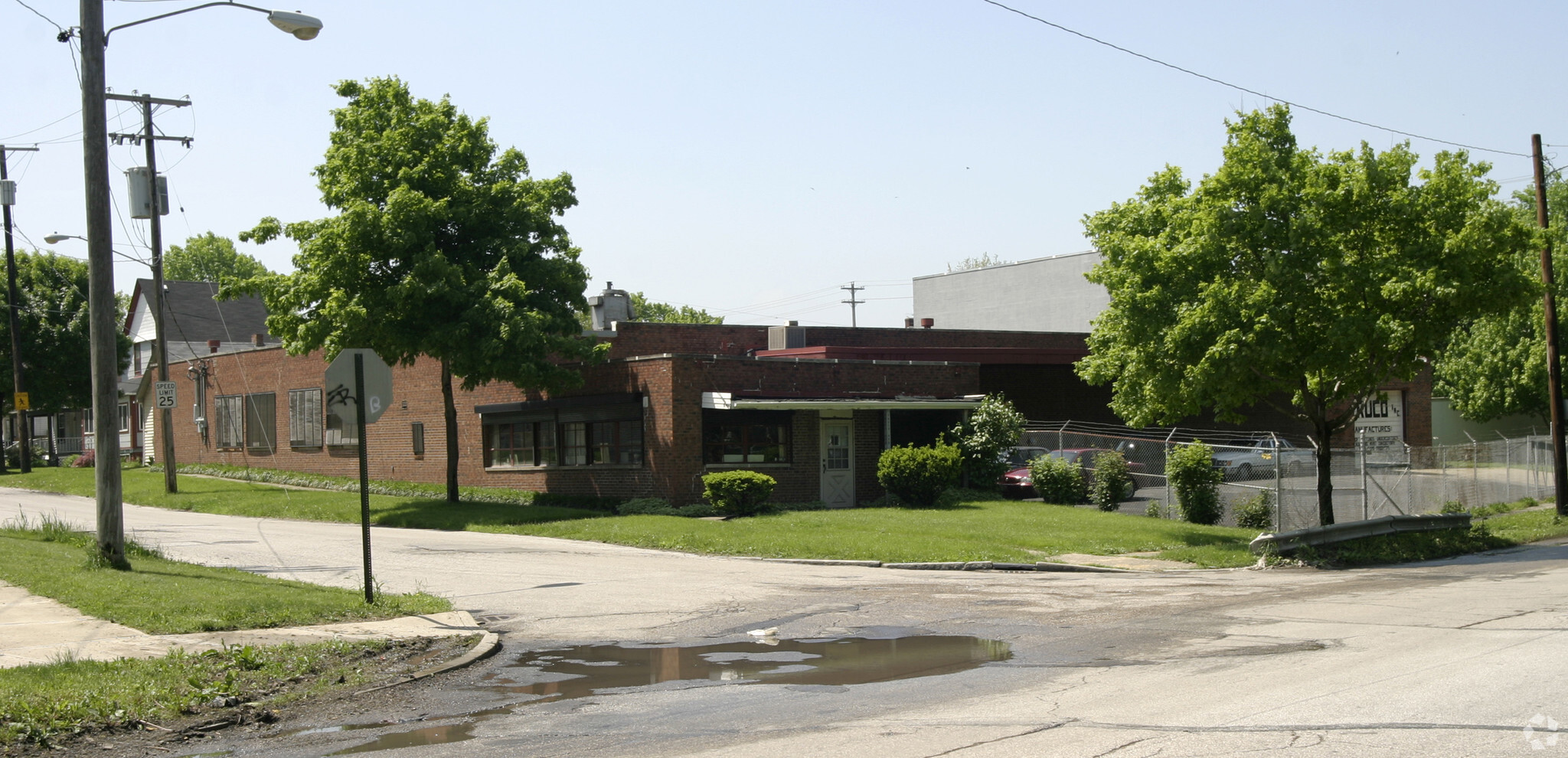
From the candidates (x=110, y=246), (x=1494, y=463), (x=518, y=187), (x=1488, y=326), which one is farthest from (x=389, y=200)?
(x=1488, y=326)

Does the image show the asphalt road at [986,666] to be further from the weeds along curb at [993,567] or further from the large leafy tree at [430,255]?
the large leafy tree at [430,255]

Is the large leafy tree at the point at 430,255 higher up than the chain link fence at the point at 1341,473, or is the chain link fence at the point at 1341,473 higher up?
the large leafy tree at the point at 430,255

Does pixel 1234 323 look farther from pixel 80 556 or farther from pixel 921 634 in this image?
pixel 80 556

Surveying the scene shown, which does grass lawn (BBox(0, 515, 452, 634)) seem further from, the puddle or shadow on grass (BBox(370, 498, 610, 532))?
shadow on grass (BBox(370, 498, 610, 532))

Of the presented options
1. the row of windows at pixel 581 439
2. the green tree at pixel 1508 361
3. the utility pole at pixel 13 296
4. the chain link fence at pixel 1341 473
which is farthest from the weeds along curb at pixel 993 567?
the green tree at pixel 1508 361

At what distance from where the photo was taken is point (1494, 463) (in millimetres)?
35719

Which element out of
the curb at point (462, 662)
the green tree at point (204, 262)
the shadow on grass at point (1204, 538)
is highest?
the green tree at point (204, 262)

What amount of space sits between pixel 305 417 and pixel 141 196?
9752 millimetres

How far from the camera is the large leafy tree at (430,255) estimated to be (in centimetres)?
2652

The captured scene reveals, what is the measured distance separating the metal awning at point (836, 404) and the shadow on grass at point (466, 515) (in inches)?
139

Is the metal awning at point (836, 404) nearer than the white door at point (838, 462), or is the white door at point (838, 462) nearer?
the metal awning at point (836, 404)

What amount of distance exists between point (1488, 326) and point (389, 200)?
4609 centimetres

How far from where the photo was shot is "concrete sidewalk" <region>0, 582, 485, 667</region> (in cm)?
1000

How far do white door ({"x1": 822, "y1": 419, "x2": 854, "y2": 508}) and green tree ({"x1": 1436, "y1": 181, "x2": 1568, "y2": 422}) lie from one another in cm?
3062
